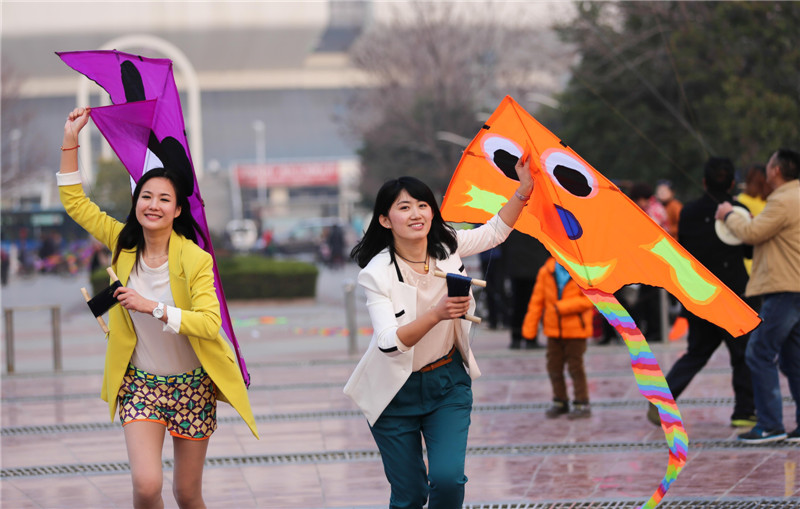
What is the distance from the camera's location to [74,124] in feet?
16.4

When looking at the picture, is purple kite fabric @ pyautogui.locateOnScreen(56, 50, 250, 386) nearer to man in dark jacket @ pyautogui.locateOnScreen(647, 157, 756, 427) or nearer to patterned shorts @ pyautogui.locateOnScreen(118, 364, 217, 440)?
patterned shorts @ pyautogui.locateOnScreen(118, 364, 217, 440)

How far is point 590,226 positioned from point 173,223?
73.9 inches

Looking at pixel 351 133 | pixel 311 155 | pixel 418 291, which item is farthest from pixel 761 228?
pixel 311 155

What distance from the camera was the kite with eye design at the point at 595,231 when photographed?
473cm

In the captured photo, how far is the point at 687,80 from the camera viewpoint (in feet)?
77.7

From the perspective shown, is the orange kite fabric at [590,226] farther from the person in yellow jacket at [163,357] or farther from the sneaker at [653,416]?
the sneaker at [653,416]

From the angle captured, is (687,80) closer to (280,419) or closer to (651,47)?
(651,47)

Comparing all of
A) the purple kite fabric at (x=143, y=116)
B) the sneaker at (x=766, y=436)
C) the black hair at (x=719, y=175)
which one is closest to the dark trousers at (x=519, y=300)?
the black hair at (x=719, y=175)

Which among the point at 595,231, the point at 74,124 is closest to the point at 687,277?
the point at 595,231

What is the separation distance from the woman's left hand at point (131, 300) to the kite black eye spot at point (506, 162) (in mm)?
1817

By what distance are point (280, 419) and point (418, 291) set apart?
488 centimetres

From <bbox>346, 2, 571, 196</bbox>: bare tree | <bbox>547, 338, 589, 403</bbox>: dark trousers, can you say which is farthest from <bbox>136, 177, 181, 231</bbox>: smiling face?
<bbox>346, 2, 571, 196</bbox>: bare tree

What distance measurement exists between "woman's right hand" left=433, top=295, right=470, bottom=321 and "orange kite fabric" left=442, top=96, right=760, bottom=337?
1.12 meters

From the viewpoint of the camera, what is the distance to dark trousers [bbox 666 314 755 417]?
7.87 metres
